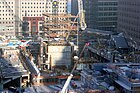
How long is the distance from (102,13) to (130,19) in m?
9.15

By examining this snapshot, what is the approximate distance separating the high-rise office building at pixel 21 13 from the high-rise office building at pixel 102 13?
424 centimetres

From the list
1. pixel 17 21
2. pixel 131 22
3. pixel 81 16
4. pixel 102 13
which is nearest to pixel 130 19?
pixel 131 22

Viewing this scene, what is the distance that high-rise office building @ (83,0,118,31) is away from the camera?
45.7 m

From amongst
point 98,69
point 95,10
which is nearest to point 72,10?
point 95,10

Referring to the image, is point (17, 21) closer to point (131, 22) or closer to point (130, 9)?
point (130, 9)

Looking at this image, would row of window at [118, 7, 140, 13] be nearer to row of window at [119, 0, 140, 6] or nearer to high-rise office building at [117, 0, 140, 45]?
high-rise office building at [117, 0, 140, 45]

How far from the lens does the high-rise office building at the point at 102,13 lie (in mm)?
45688

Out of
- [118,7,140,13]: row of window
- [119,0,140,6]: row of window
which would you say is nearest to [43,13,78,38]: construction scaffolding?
[118,7,140,13]: row of window

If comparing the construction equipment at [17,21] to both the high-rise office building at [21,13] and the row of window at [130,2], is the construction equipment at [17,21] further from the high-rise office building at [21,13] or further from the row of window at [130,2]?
the row of window at [130,2]

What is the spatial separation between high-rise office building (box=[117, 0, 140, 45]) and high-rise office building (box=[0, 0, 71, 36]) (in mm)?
9437

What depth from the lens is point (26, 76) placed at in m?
21.5

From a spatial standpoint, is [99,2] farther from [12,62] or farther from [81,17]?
[12,62]

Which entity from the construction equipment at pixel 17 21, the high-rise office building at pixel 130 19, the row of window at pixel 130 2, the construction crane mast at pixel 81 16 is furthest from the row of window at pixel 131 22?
the construction equipment at pixel 17 21

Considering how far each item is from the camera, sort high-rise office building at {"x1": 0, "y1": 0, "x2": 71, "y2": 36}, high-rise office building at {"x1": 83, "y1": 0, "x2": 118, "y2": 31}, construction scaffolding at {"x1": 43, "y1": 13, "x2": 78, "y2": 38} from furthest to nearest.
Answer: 1. high-rise office building at {"x1": 0, "y1": 0, "x2": 71, "y2": 36}
2. high-rise office building at {"x1": 83, "y1": 0, "x2": 118, "y2": 31}
3. construction scaffolding at {"x1": 43, "y1": 13, "x2": 78, "y2": 38}
